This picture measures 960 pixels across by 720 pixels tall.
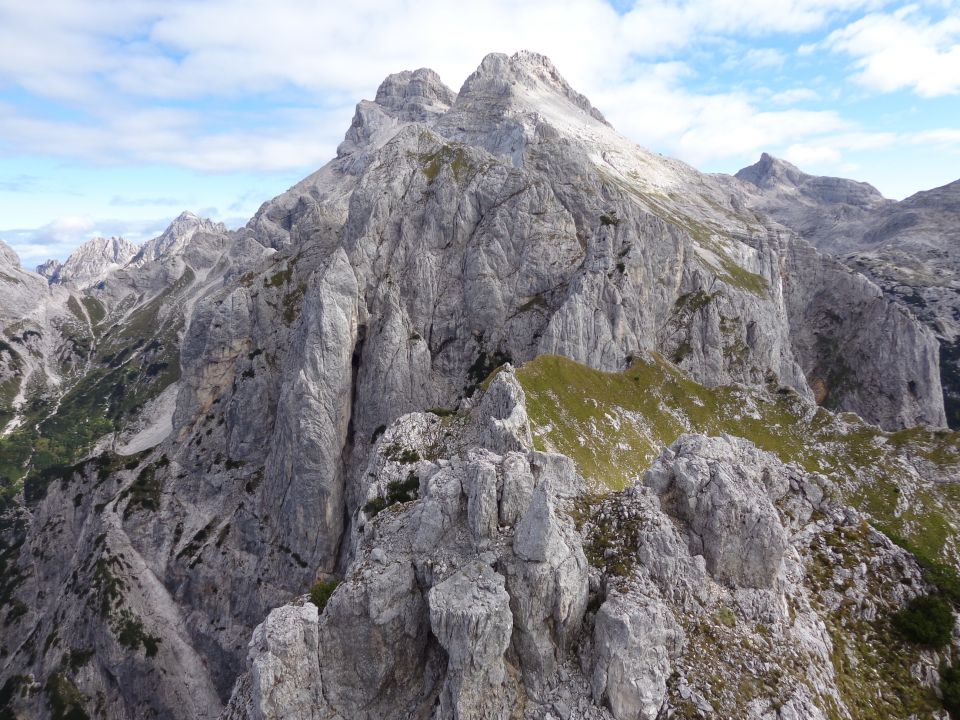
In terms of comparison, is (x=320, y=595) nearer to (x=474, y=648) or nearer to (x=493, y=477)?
(x=493, y=477)

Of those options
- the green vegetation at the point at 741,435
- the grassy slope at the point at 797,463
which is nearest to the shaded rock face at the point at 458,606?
the grassy slope at the point at 797,463

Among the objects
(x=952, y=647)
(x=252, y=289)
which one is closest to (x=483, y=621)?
(x=952, y=647)

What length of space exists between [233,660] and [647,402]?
7492cm

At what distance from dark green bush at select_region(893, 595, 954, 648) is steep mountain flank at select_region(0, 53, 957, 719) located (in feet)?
2.17

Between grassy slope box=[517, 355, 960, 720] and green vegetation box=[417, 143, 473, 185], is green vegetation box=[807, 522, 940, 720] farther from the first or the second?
green vegetation box=[417, 143, 473, 185]

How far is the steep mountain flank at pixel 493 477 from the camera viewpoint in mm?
21172

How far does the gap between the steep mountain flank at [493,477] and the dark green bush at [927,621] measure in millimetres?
662

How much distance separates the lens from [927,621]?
22.4m

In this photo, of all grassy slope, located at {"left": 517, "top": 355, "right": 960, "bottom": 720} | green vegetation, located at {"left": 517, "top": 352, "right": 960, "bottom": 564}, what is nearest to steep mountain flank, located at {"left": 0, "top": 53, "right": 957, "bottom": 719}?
grassy slope, located at {"left": 517, "top": 355, "right": 960, "bottom": 720}

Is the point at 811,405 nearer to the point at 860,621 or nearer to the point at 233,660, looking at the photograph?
the point at 860,621

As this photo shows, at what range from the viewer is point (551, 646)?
20.8 m

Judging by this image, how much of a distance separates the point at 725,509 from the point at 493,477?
10.8 meters

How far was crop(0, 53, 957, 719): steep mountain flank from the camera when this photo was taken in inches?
834

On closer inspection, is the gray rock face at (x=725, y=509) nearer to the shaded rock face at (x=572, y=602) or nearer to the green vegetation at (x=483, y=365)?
the shaded rock face at (x=572, y=602)
